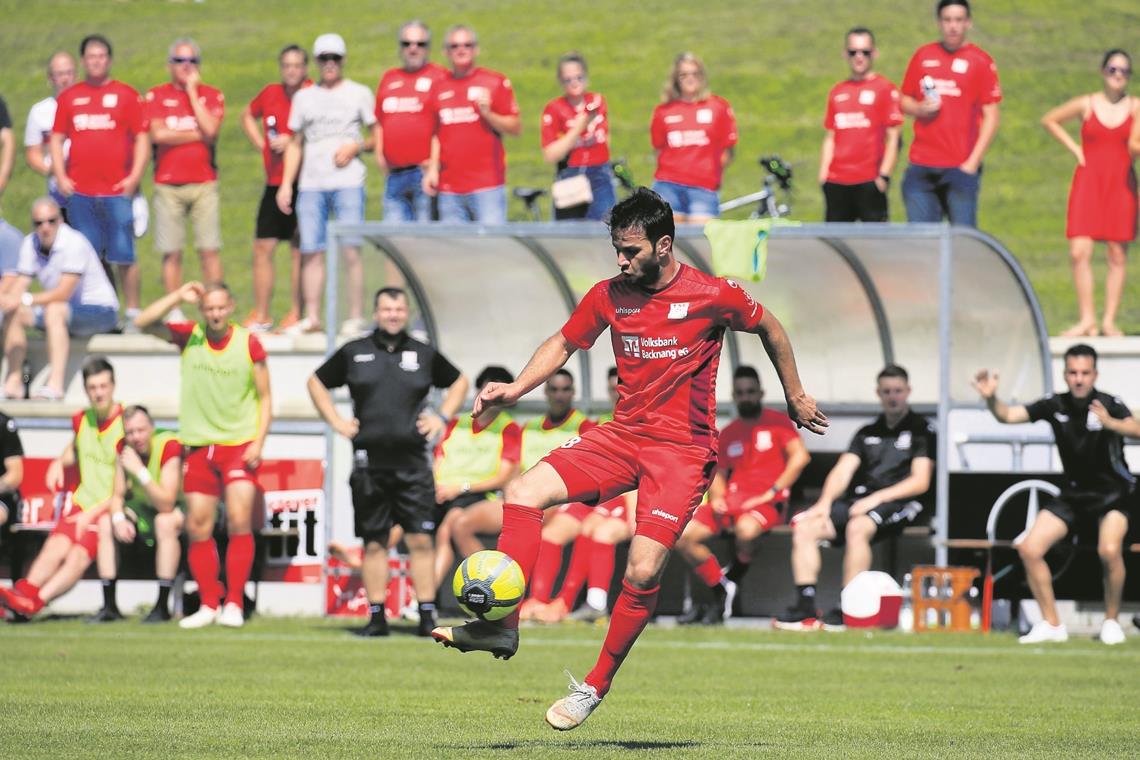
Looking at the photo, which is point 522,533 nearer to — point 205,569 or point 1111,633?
point 205,569

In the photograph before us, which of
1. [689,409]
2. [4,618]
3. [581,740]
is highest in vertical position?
[689,409]

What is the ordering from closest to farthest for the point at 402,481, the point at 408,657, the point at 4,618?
the point at 408,657
the point at 402,481
the point at 4,618

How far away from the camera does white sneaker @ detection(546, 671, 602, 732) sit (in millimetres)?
8133

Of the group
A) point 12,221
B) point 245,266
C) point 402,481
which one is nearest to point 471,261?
point 402,481

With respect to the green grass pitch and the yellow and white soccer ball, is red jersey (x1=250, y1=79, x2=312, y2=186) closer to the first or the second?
the green grass pitch

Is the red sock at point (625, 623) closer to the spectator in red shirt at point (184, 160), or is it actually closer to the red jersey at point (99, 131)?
the spectator in red shirt at point (184, 160)

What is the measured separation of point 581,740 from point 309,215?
9325 millimetres

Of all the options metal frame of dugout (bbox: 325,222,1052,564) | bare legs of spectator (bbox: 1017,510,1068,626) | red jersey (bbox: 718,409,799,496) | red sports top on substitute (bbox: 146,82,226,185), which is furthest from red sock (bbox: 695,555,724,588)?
red sports top on substitute (bbox: 146,82,226,185)

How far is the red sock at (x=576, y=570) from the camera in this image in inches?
588

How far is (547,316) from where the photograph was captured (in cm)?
1683

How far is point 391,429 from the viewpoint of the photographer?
543 inches

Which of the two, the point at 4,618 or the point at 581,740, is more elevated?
the point at 581,740

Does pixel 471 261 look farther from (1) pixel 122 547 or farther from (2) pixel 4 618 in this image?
(2) pixel 4 618

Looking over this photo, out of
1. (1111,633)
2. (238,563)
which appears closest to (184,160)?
(238,563)
